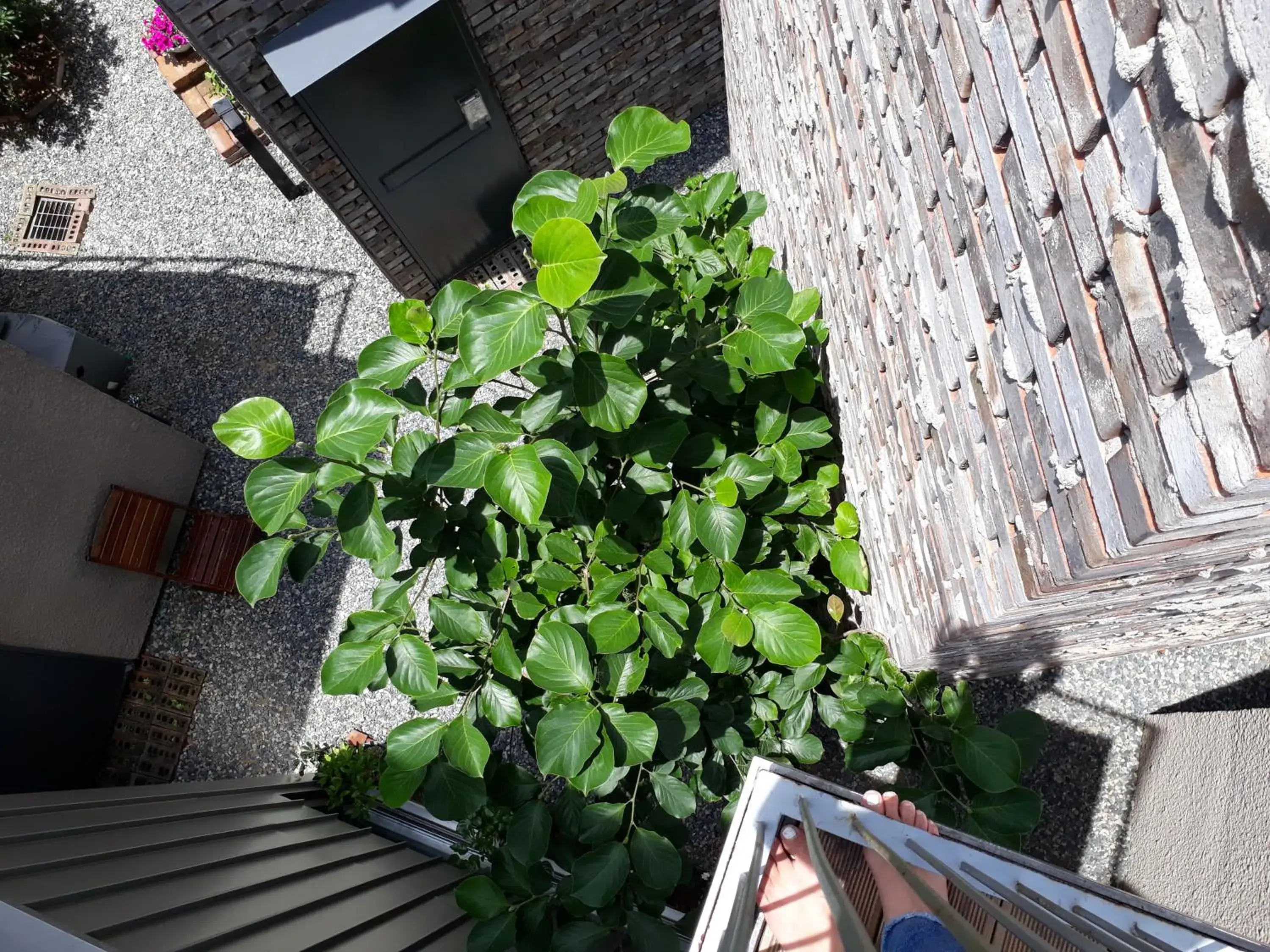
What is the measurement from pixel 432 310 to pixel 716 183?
0.99 metres

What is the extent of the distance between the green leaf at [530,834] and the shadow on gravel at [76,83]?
5.91 metres

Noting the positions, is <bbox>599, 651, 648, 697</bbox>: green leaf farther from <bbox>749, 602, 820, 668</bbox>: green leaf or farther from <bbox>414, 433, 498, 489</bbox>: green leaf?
<bbox>414, 433, 498, 489</bbox>: green leaf

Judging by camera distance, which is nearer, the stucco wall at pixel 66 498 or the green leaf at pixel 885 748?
the green leaf at pixel 885 748

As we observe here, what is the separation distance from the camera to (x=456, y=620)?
5.73ft

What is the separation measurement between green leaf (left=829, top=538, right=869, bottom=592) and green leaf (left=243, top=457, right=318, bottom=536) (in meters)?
1.49

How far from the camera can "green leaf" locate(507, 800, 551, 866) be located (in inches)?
68.2

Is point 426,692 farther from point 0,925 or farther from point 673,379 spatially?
point 673,379

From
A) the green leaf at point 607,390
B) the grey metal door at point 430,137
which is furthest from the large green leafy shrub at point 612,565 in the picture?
the grey metal door at point 430,137

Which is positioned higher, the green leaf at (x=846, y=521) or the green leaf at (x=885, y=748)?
the green leaf at (x=846, y=521)

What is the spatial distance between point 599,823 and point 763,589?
2.29 feet

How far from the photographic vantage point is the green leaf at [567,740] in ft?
5.09

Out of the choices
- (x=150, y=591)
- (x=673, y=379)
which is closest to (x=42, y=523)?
(x=150, y=591)

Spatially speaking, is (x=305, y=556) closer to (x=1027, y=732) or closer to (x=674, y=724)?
(x=674, y=724)

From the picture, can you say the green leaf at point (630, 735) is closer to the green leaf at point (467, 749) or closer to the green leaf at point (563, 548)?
the green leaf at point (467, 749)
